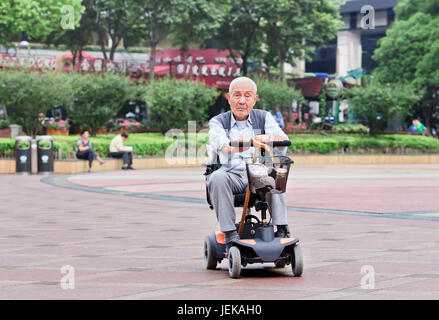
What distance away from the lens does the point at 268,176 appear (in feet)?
21.6

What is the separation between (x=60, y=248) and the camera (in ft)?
29.2

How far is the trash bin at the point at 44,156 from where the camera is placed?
2553cm

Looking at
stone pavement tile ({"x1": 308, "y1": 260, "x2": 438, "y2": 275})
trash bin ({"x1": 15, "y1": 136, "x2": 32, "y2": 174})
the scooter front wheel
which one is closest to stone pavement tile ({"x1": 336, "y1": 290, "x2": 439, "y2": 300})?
stone pavement tile ({"x1": 308, "y1": 260, "x2": 438, "y2": 275})

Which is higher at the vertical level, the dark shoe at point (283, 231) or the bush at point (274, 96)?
the bush at point (274, 96)

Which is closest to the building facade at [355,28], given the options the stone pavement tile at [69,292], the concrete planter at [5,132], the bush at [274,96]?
the bush at [274,96]

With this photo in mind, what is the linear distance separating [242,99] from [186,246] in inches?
99.6

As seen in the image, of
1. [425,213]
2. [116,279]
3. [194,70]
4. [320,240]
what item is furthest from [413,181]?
[194,70]

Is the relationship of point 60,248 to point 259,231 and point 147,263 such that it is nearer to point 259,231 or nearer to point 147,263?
point 147,263

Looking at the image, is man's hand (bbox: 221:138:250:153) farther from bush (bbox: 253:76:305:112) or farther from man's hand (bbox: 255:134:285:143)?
bush (bbox: 253:76:305:112)

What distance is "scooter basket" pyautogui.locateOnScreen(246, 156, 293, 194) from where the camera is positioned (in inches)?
258

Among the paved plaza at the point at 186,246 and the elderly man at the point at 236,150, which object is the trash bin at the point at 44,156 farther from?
the elderly man at the point at 236,150

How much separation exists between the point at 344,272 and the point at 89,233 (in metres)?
4.34

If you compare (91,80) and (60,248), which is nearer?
(60,248)
